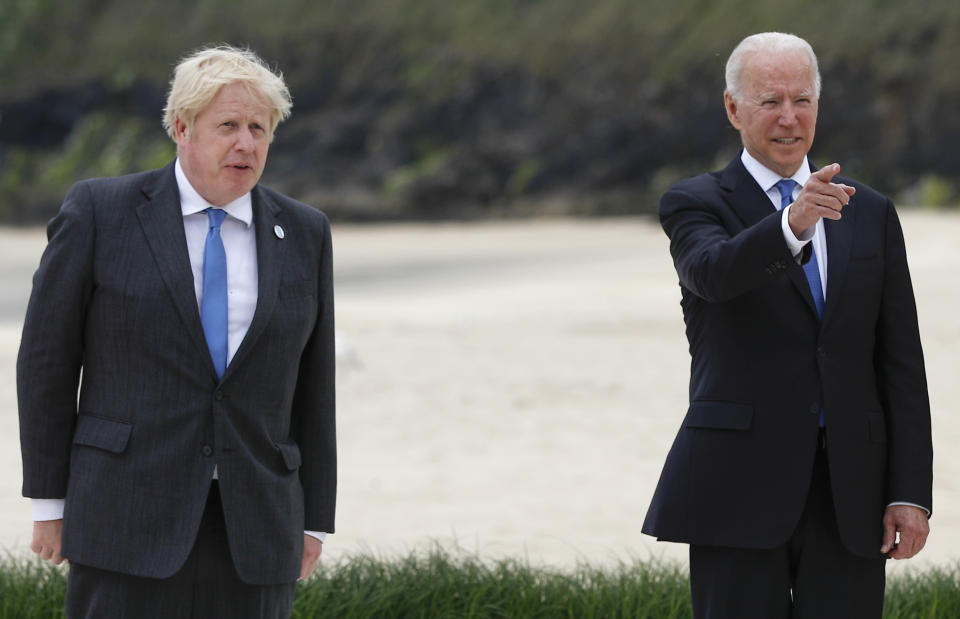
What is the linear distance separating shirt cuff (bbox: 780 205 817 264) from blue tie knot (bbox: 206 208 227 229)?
104cm

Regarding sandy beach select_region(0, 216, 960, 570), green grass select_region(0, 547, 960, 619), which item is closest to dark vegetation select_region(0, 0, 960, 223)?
sandy beach select_region(0, 216, 960, 570)

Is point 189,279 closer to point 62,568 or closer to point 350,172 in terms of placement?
point 62,568

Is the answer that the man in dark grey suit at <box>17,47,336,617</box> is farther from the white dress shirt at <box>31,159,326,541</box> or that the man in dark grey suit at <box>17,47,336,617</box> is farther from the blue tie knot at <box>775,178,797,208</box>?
the blue tie knot at <box>775,178,797,208</box>

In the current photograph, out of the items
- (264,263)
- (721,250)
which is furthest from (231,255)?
(721,250)

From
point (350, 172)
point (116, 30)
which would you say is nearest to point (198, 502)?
point (350, 172)

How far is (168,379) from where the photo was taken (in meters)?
2.50

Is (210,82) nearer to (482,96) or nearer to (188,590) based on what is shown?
(188,590)

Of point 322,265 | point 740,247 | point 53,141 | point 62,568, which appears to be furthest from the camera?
point 53,141

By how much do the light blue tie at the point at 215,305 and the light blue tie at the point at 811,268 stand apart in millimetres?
1080

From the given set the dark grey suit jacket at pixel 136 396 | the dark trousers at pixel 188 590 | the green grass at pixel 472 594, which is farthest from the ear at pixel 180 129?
the green grass at pixel 472 594

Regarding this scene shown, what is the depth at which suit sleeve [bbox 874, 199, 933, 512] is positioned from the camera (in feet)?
8.56

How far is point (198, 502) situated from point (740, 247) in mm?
1091

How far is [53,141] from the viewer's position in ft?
158

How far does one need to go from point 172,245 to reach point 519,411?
7306 millimetres
